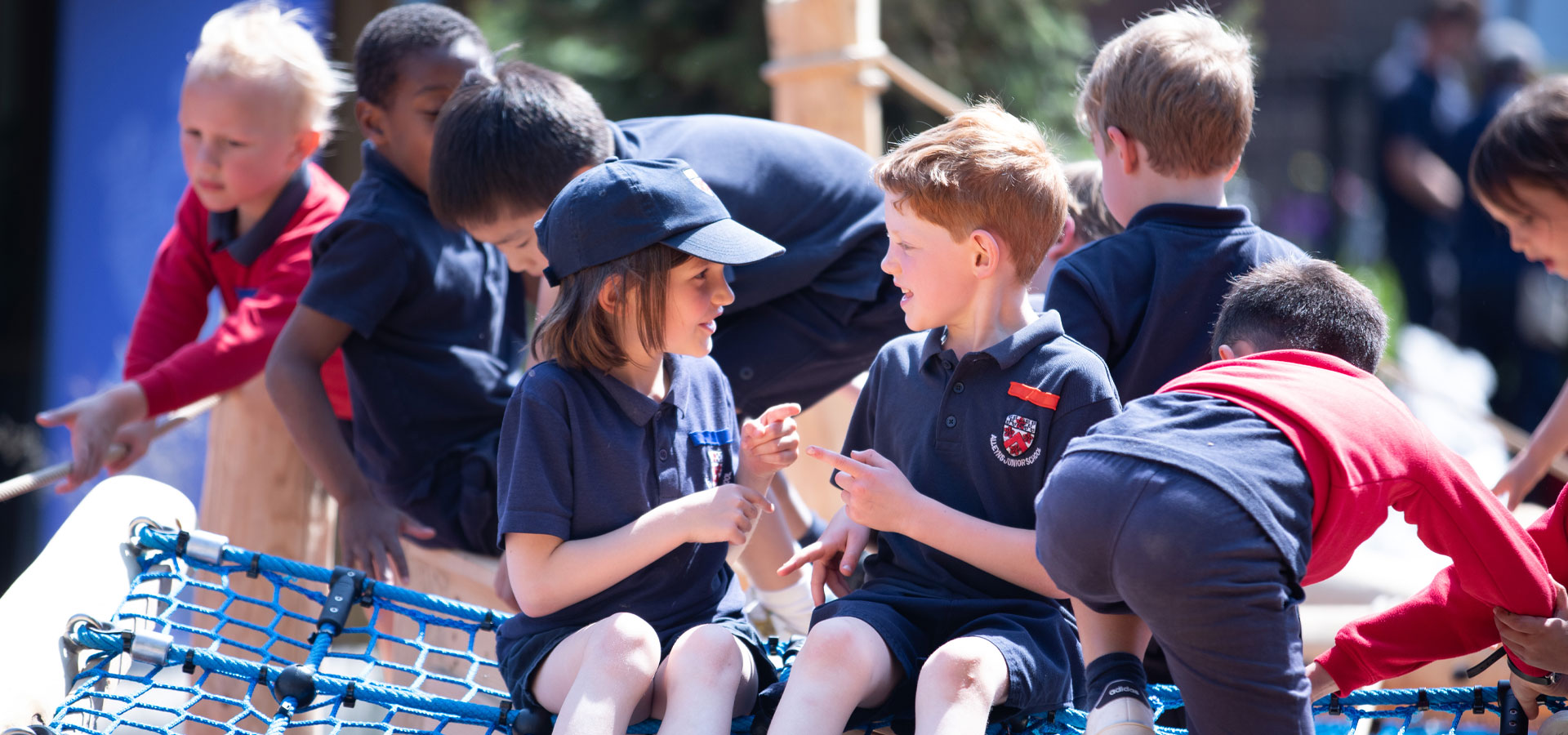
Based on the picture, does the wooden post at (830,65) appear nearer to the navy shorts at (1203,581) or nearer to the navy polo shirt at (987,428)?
the navy polo shirt at (987,428)

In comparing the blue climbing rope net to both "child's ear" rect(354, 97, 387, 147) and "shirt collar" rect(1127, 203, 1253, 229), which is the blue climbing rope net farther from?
"child's ear" rect(354, 97, 387, 147)

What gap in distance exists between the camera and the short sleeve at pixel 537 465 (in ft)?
5.85

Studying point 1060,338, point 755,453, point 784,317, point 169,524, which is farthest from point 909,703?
point 169,524

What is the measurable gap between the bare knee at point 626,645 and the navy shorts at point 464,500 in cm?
98

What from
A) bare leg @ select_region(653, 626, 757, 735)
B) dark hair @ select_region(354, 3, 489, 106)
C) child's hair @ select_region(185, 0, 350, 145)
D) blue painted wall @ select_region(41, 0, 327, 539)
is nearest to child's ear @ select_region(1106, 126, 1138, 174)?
bare leg @ select_region(653, 626, 757, 735)

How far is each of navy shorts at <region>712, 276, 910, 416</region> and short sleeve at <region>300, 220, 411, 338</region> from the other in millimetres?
629

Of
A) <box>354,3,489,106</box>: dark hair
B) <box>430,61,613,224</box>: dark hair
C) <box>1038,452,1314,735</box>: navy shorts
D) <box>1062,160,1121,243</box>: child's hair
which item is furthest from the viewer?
<box>354,3,489,106</box>: dark hair

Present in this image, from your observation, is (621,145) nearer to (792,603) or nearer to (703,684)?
(792,603)

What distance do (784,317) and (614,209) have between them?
31.8 inches

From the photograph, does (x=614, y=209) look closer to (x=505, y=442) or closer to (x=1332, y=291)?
(x=505, y=442)

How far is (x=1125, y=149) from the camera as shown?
7.23ft

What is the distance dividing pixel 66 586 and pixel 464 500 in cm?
80

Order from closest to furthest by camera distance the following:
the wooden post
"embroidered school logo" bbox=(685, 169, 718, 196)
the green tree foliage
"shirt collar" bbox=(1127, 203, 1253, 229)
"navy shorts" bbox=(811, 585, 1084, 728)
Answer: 1. "navy shorts" bbox=(811, 585, 1084, 728)
2. "embroidered school logo" bbox=(685, 169, 718, 196)
3. "shirt collar" bbox=(1127, 203, 1253, 229)
4. the wooden post
5. the green tree foliage

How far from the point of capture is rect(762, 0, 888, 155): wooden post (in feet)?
12.3
